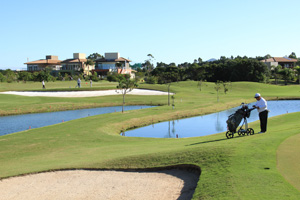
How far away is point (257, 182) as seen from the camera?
9.74m

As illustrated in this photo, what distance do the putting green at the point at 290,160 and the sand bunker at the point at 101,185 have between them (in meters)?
3.12

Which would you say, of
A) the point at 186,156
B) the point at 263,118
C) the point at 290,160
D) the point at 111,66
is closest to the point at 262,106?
the point at 263,118

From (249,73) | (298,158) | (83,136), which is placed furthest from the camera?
(249,73)

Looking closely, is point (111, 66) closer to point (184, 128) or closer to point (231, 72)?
point (231, 72)

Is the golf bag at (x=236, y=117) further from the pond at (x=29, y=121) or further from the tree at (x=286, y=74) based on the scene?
the tree at (x=286, y=74)

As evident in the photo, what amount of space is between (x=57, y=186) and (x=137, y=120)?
2589 cm

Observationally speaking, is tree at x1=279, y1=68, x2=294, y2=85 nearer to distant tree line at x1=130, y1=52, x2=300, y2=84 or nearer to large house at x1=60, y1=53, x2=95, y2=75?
distant tree line at x1=130, y1=52, x2=300, y2=84

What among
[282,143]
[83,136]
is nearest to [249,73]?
[83,136]

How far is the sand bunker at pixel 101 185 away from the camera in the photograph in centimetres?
1162

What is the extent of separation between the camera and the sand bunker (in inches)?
458

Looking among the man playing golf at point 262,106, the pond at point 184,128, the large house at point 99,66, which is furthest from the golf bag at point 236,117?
the large house at point 99,66

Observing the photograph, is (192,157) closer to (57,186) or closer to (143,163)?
(143,163)

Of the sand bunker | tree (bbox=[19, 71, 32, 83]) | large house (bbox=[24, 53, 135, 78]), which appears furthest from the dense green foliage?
the sand bunker

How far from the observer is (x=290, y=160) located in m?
11.4
